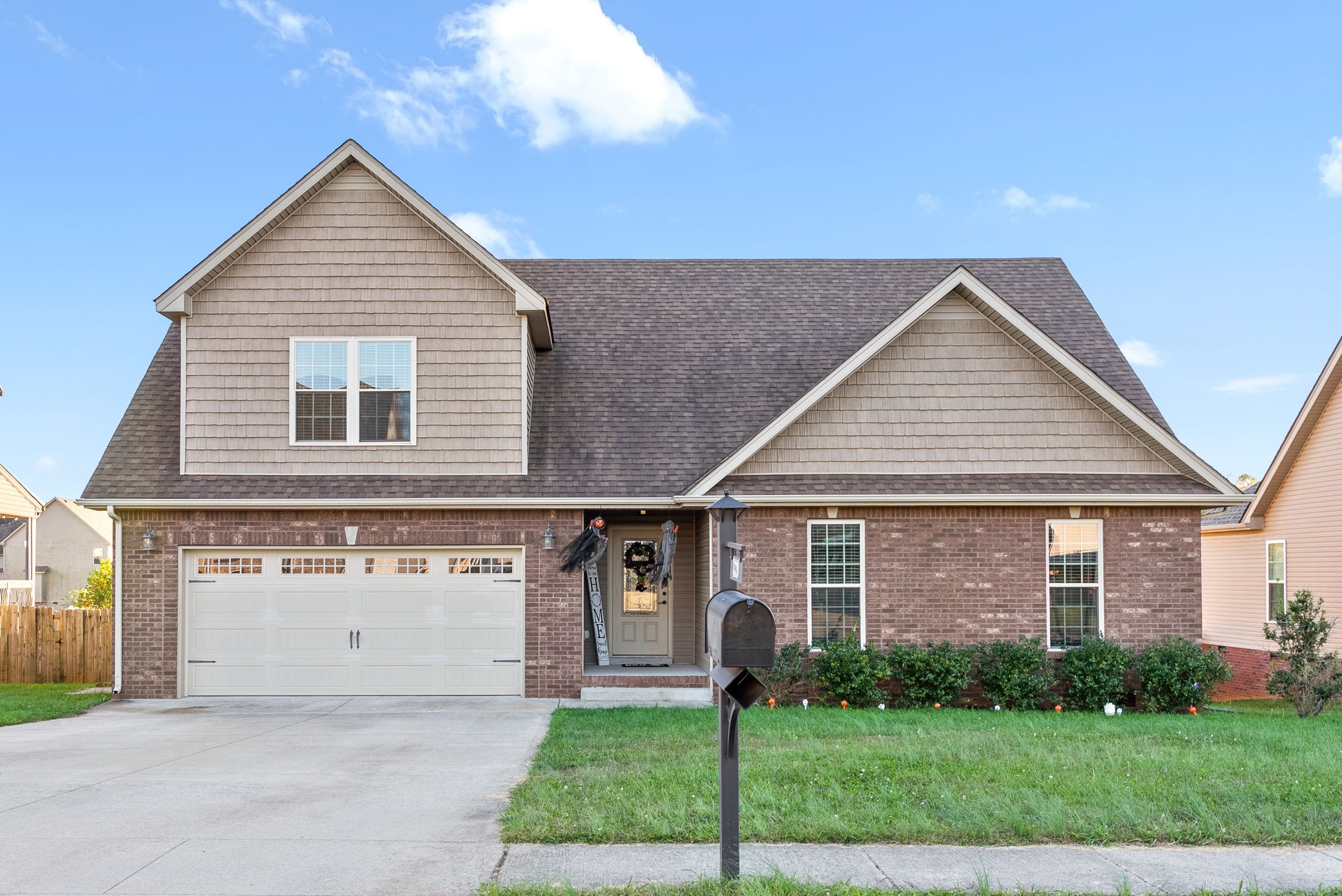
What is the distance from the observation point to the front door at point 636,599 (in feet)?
57.5

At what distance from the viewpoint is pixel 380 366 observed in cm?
1524

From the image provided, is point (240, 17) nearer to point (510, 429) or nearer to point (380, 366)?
point (380, 366)

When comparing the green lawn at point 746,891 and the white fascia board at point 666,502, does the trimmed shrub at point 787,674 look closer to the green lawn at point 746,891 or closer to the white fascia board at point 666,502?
the white fascia board at point 666,502

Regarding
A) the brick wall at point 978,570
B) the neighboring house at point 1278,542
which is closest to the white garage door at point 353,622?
the brick wall at point 978,570

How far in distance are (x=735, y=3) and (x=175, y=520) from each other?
13.7 meters

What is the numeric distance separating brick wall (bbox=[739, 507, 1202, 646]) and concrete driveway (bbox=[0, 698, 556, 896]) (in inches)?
156

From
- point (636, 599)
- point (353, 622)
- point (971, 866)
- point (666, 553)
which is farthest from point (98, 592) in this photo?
point (971, 866)

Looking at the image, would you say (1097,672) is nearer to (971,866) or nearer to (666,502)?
(666,502)

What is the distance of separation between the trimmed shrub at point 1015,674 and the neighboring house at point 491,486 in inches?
16.0

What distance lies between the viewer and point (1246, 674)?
77.6 ft

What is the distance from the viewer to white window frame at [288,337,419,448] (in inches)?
595

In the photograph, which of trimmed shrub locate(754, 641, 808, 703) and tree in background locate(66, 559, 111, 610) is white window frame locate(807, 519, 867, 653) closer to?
trimmed shrub locate(754, 641, 808, 703)

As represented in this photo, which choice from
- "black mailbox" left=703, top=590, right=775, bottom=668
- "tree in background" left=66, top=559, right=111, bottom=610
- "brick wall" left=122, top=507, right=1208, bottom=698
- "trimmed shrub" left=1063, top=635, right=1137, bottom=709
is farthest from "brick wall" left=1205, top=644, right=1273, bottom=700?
"tree in background" left=66, top=559, right=111, bottom=610

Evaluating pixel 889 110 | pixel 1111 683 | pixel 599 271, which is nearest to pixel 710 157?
pixel 889 110
